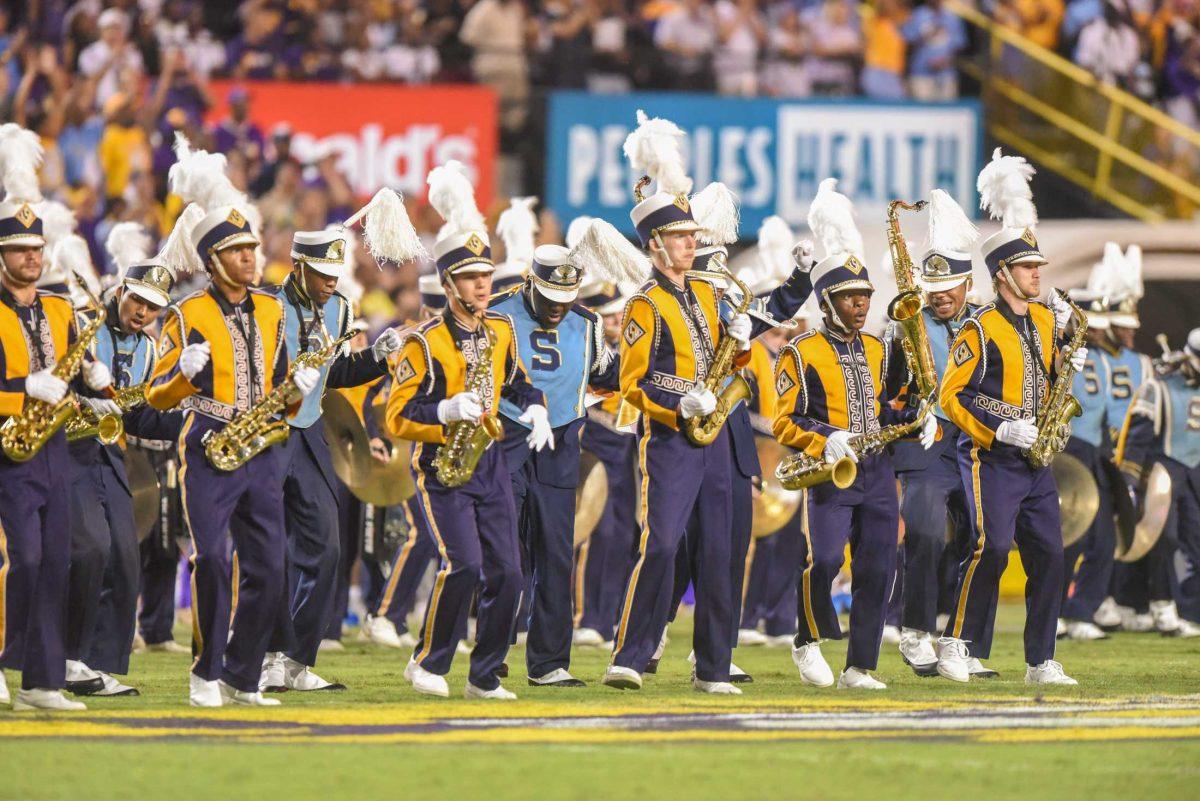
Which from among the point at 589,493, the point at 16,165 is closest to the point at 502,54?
the point at 589,493

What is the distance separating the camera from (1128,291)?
14.5 meters

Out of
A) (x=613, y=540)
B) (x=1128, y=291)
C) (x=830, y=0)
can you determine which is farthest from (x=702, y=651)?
(x=830, y=0)

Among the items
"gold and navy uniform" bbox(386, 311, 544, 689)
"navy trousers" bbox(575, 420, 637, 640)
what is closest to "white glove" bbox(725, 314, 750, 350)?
"gold and navy uniform" bbox(386, 311, 544, 689)

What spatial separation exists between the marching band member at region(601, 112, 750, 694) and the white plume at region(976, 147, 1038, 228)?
1.71 metres

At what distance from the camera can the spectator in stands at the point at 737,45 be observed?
19.6 meters

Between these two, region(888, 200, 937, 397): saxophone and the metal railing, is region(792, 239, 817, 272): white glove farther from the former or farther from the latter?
the metal railing

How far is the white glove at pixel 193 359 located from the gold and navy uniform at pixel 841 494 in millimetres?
2823

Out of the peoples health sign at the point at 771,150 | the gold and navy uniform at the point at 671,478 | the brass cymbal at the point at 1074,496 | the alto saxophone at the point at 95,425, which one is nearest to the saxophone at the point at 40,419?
the alto saxophone at the point at 95,425

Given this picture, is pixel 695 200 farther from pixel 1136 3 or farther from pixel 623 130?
pixel 1136 3

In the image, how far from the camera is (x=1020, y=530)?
1042 cm

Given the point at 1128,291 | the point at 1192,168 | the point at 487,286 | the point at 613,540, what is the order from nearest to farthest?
the point at 487,286
the point at 613,540
the point at 1128,291
the point at 1192,168

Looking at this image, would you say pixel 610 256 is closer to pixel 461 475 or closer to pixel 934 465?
pixel 461 475

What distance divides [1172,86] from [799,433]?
1148 cm

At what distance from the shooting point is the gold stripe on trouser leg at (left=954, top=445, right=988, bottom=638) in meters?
10.3
